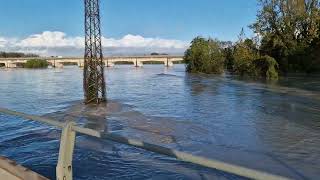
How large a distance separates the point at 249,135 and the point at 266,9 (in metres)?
50.7

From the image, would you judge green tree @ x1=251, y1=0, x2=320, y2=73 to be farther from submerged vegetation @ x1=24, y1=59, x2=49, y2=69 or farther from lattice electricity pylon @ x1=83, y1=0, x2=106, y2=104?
submerged vegetation @ x1=24, y1=59, x2=49, y2=69

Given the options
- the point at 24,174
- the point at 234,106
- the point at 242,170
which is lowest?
the point at 234,106

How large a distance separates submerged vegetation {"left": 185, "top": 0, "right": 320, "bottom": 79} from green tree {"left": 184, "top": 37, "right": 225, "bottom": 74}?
9133 mm

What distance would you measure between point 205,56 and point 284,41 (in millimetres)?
17112

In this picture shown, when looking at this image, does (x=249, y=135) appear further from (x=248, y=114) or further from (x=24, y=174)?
(x=24, y=174)

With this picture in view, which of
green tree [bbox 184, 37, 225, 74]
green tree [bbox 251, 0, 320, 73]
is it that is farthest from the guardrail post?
green tree [bbox 184, 37, 225, 74]

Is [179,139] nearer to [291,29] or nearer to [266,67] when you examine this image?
[266,67]

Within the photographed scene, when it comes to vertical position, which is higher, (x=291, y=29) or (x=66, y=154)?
(x=291, y=29)

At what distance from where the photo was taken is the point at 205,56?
7812cm

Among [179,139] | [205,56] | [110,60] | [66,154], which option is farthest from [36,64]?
[66,154]

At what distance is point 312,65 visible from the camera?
62188mm

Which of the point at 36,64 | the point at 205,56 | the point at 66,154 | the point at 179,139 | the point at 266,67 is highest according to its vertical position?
the point at 205,56

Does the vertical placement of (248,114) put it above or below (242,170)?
below

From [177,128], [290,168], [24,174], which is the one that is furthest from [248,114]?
[24,174]
